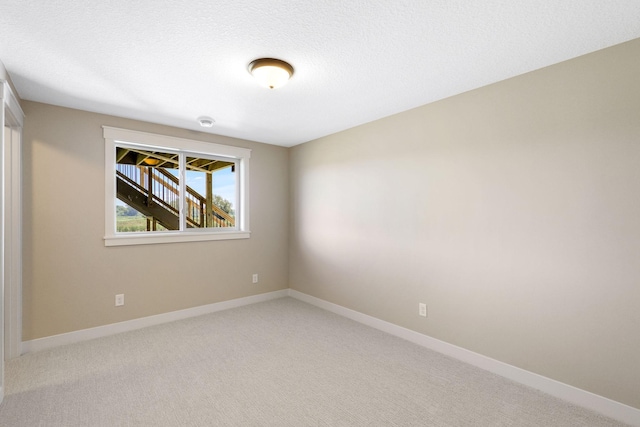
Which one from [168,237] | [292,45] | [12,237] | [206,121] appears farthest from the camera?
[168,237]

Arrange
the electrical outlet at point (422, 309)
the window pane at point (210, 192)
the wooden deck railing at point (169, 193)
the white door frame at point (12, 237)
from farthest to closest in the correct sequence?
the window pane at point (210, 192) < the wooden deck railing at point (169, 193) < the electrical outlet at point (422, 309) < the white door frame at point (12, 237)

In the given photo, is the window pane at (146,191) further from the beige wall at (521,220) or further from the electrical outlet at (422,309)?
the electrical outlet at (422,309)

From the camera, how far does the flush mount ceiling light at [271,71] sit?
6.77ft

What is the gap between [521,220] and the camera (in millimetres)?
2303

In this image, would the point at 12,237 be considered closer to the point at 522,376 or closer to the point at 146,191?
the point at 146,191

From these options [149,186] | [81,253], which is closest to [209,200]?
[149,186]

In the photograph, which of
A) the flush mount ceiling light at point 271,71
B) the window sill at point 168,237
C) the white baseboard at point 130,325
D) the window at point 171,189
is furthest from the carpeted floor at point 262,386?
the flush mount ceiling light at point 271,71

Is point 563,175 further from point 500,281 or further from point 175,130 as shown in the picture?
point 175,130

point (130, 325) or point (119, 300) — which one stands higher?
point (119, 300)

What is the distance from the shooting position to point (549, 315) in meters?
2.17

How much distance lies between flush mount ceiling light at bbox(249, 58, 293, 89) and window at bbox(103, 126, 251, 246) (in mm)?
1946

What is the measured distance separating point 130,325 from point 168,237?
103 cm

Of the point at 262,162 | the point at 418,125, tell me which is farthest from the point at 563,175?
the point at 262,162

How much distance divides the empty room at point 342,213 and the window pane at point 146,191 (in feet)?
0.08
